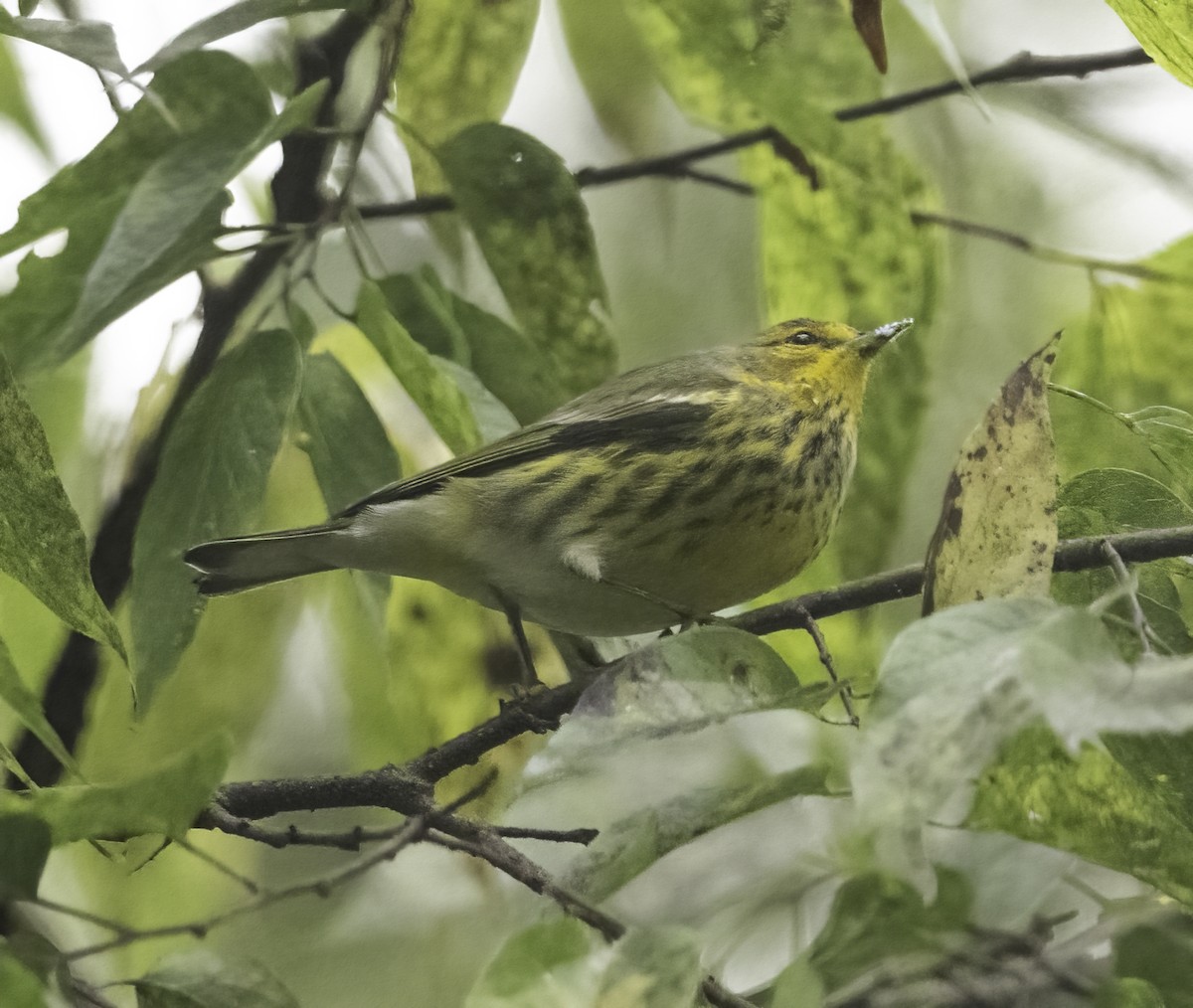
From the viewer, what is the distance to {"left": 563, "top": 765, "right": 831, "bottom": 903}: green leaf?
37 cm

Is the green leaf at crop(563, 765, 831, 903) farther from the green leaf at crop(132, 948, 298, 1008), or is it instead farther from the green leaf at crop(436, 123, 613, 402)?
the green leaf at crop(436, 123, 613, 402)

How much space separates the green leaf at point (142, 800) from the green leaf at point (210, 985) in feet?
0.16

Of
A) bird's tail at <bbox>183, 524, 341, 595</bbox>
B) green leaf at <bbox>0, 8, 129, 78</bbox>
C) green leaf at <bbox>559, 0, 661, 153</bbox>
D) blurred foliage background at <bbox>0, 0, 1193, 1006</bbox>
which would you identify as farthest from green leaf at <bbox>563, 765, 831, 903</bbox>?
green leaf at <bbox>559, 0, 661, 153</bbox>

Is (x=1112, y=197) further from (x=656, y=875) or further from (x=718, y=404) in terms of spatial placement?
(x=656, y=875)

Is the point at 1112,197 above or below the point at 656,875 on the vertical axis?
above

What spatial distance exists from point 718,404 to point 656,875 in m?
0.25

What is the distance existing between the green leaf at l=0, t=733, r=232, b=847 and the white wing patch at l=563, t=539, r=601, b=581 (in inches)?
10.7

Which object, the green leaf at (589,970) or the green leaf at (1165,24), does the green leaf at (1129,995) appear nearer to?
the green leaf at (589,970)

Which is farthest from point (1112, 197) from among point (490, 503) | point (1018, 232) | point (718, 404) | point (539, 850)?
point (539, 850)

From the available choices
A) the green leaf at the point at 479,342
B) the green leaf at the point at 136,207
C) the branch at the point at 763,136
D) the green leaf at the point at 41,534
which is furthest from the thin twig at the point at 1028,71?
the green leaf at the point at 41,534

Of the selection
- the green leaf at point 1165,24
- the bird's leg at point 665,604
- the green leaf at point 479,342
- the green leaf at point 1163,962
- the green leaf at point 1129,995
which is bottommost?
the green leaf at point 1163,962

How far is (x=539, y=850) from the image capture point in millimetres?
465

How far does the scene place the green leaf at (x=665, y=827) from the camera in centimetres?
37

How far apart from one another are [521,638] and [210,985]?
0.30m
